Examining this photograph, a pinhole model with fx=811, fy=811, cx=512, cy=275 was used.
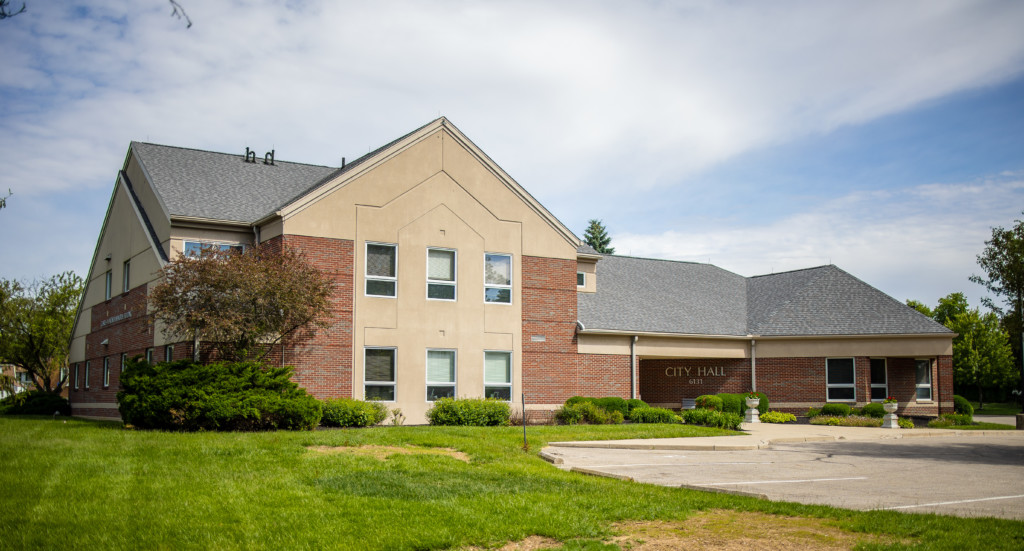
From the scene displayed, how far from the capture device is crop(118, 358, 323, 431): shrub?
18.0m

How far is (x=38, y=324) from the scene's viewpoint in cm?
4194

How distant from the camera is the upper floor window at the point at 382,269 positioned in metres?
23.7

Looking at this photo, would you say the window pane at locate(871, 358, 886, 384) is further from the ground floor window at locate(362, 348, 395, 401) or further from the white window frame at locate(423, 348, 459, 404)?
the ground floor window at locate(362, 348, 395, 401)

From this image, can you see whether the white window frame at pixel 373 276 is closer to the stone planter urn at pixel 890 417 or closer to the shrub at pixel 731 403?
the shrub at pixel 731 403

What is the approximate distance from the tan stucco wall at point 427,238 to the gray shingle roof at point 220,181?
203cm

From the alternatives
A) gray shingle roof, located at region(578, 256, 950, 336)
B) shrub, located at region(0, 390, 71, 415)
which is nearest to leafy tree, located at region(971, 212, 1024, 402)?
gray shingle roof, located at region(578, 256, 950, 336)

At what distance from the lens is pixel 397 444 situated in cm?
1580

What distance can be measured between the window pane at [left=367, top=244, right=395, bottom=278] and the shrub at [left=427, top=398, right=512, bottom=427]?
13.4 ft

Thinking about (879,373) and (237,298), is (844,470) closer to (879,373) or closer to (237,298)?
(237,298)

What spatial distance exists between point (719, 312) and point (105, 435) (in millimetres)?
23680

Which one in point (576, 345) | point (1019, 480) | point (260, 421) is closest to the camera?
point (1019, 480)

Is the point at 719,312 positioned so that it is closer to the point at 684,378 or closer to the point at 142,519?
the point at 684,378

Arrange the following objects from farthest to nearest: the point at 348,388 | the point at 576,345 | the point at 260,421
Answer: the point at 576,345, the point at 348,388, the point at 260,421

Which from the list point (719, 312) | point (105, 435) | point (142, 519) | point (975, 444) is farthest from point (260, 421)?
point (719, 312)
